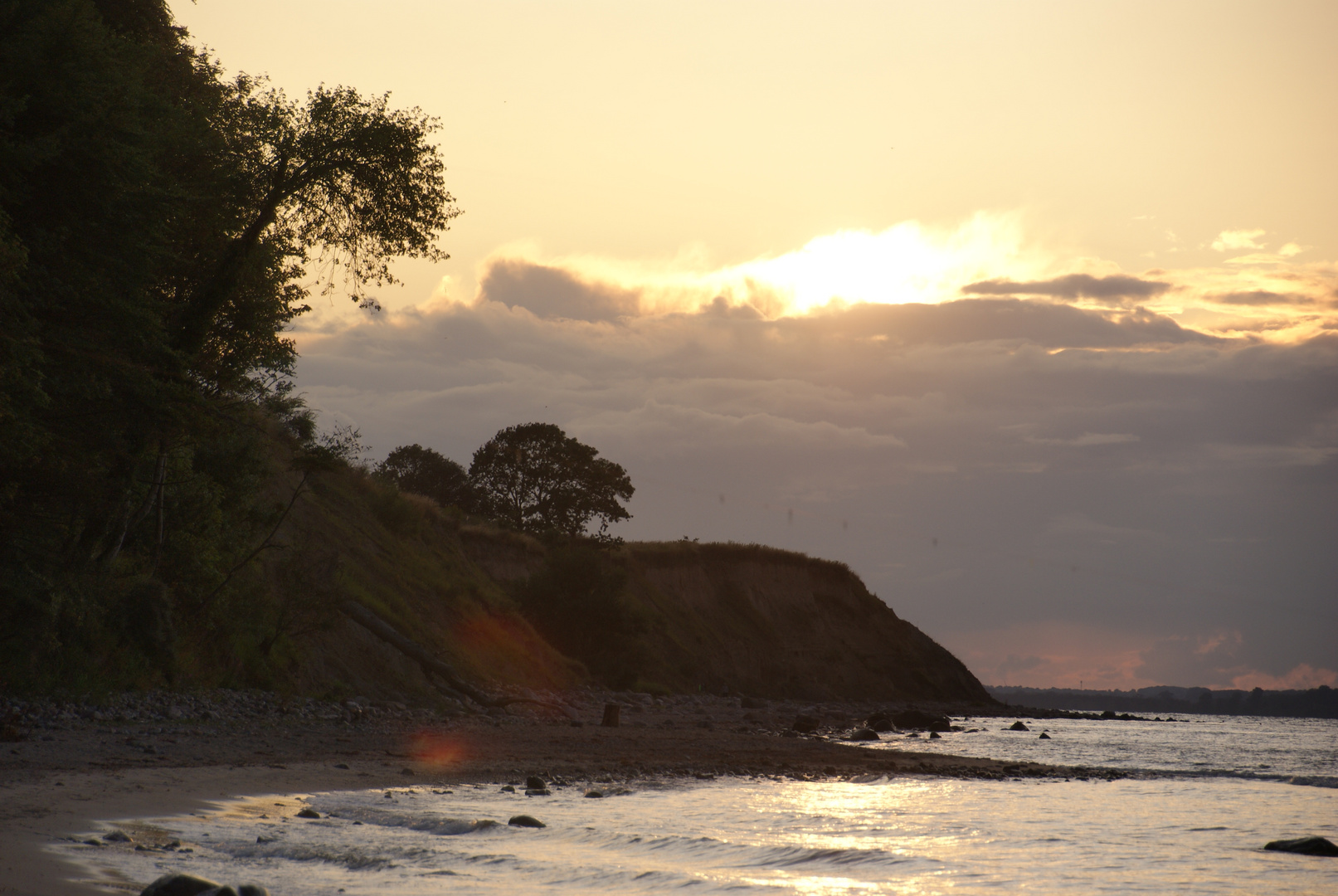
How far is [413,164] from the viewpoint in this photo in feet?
66.6

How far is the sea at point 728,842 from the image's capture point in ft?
25.7

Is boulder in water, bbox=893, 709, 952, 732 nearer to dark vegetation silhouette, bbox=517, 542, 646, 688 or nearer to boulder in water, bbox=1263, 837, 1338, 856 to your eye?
Result: dark vegetation silhouette, bbox=517, 542, 646, 688

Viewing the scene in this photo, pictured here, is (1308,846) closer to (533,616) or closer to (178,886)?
(178,886)

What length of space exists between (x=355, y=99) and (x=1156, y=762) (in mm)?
29009

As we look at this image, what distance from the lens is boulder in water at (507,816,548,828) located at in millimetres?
10609

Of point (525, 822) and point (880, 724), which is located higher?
point (525, 822)

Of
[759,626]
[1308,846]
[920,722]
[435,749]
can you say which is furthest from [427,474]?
[1308,846]

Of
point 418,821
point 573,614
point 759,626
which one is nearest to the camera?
point 418,821

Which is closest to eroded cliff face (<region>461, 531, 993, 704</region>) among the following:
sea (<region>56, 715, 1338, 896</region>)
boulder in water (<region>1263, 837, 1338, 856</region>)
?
sea (<region>56, 715, 1338, 896</region>)

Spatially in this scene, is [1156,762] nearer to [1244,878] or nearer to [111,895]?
[1244,878]

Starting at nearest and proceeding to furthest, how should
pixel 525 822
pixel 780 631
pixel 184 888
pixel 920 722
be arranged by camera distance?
pixel 184 888
pixel 525 822
pixel 920 722
pixel 780 631

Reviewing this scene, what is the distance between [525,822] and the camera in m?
10.7

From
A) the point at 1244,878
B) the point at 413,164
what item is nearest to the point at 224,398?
the point at 413,164

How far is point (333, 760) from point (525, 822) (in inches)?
213
